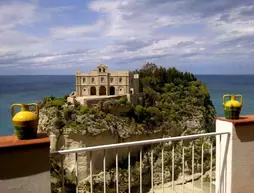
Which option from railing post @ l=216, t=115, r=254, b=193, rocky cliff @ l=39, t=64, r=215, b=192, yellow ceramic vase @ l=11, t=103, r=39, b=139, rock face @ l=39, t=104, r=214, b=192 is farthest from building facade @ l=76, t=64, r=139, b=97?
yellow ceramic vase @ l=11, t=103, r=39, b=139

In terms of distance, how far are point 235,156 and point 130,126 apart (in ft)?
63.2

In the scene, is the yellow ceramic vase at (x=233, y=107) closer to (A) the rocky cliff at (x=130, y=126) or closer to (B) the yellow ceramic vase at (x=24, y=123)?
(B) the yellow ceramic vase at (x=24, y=123)

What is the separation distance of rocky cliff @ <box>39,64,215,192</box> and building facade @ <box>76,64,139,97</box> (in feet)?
7.14

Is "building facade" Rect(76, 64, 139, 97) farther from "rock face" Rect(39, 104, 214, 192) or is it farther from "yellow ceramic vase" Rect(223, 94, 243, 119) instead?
"yellow ceramic vase" Rect(223, 94, 243, 119)

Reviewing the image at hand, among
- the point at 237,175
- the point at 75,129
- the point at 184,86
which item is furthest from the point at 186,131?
the point at 237,175

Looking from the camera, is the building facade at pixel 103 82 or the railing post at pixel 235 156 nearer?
the railing post at pixel 235 156

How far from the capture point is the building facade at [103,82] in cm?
2538

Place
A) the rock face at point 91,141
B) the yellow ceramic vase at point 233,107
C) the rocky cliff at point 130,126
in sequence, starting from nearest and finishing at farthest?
the yellow ceramic vase at point 233,107
the rock face at point 91,141
the rocky cliff at point 130,126

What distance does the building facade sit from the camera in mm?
25375

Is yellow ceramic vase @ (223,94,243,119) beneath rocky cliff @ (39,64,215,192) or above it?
above

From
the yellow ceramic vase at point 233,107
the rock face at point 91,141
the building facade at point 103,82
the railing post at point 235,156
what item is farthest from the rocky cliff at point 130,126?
the yellow ceramic vase at point 233,107

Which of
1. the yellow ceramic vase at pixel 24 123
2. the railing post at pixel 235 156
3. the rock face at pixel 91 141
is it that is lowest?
the rock face at pixel 91 141

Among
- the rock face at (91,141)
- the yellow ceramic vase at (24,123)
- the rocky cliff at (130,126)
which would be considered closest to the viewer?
the yellow ceramic vase at (24,123)

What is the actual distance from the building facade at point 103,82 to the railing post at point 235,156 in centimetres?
2173
